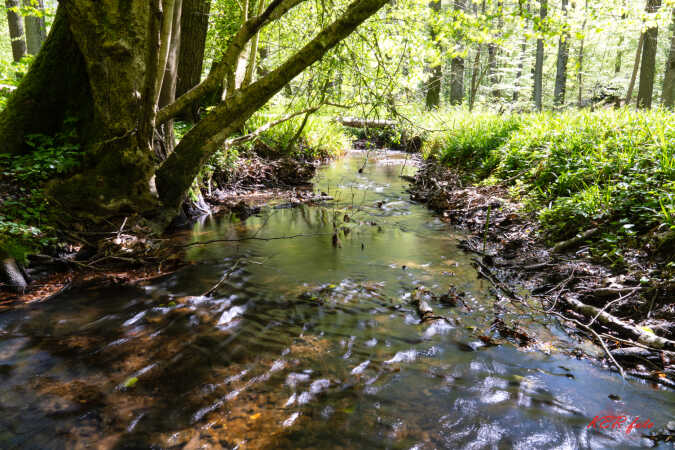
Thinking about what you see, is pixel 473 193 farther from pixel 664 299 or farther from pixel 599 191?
pixel 664 299

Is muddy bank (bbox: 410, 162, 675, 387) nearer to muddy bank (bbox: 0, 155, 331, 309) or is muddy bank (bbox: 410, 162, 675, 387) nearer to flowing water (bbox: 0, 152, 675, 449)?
flowing water (bbox: 0, 152, 675, 449)

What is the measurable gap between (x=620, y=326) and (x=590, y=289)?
1.79ft

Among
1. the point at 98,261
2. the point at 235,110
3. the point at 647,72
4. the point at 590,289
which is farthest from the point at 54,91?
the point at 647,72

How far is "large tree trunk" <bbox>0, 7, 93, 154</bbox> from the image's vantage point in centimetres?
426

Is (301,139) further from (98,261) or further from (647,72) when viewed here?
(647,72)

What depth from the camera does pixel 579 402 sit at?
7.30ft

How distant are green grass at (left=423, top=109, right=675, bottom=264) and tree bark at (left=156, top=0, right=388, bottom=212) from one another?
328cm

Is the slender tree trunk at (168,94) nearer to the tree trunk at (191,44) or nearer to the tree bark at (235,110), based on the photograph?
the tree bark at (235,110)

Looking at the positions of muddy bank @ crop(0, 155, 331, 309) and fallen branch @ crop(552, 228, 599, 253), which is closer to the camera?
muddy bank @ crop(0, 155, 331, 309)

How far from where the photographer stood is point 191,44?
728 centimetres

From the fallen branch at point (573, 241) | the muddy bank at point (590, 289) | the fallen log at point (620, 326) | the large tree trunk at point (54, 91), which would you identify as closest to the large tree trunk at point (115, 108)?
the large tree trunk at point (54, 91)

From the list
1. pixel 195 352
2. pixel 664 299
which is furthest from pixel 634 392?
pixel 195 352

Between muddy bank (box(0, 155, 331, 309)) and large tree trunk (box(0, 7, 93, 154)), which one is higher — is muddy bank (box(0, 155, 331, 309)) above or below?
below

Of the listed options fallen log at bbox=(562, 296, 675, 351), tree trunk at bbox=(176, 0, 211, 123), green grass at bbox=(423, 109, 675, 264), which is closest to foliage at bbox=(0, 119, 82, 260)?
tree trunk at bbox=(176, 0, 211, 123)
